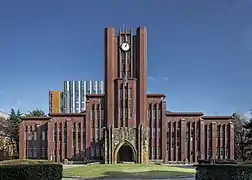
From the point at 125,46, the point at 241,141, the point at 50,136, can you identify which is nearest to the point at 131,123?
the point at 125,46

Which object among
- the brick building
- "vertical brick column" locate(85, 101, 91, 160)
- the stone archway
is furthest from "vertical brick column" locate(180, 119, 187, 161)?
"vertical brick column" locate(85, 101, 91, 160)

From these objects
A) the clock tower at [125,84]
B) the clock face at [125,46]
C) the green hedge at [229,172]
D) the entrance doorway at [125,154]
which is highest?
the clock face at [125,46]

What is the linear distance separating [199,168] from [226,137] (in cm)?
A: 4876

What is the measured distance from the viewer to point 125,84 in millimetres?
67625

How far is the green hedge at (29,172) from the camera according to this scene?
17.6 metres

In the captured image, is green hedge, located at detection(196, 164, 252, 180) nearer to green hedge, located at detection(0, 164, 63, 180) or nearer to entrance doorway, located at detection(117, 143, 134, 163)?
green hedge, located at detection(0, 164, 63, 180)

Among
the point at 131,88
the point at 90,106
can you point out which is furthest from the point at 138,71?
the point at 90,106

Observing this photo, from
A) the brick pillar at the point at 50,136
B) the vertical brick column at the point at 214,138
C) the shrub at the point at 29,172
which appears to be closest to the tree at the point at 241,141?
the vertical brick column at the point at 214,138

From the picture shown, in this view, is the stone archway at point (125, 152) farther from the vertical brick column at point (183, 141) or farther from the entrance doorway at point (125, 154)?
the vertical brick column at point (183, 141)

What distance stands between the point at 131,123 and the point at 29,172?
4958 cm

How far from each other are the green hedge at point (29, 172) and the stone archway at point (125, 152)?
46.2 metres

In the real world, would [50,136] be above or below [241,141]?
above

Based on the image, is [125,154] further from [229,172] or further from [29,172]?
[29,172]

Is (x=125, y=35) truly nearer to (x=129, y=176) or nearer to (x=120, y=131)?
(x=120, y=131)
